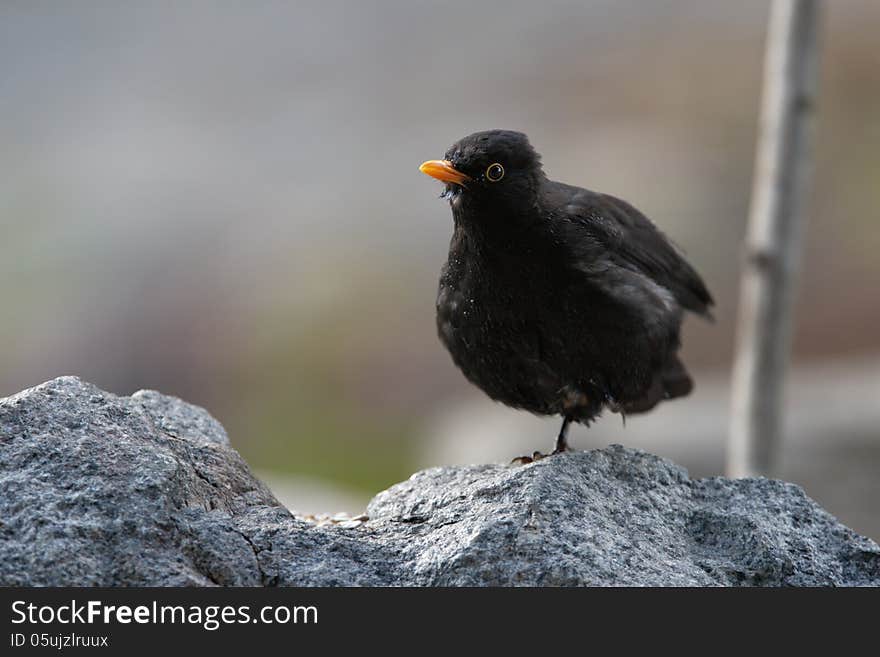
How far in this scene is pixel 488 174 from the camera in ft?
16.1

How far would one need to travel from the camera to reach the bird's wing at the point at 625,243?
5.09m

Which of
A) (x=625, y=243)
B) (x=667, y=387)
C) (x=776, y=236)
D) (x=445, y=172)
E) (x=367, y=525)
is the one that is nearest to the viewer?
(x=367, y=525)

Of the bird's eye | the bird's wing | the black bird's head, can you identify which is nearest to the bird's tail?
the bird's wing

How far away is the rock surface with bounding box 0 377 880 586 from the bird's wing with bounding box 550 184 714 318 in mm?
1081

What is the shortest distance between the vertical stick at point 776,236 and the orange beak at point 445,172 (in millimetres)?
2773

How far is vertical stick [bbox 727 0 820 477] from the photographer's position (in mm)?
6840

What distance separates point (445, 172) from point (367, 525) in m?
1.52

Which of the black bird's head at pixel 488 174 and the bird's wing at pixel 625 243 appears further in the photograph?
the bird's wing at pixel 625 243

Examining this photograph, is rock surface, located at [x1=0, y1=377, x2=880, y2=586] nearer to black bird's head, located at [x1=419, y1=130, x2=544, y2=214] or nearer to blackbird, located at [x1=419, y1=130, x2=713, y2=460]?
blackbird, located at [x1=419, y1=130, x2=713, y2=460]

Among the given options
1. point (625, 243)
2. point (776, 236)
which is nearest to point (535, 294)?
point (625, 243)

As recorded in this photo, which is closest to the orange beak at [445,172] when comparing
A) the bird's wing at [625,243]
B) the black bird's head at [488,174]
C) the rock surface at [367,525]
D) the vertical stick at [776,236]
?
the black bird's head at [488,174]

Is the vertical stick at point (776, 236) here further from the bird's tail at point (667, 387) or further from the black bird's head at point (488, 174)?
the black bird's head at point (488, 174)

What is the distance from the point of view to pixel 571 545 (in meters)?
3.69

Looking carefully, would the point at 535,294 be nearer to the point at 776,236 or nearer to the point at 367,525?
the point at 367,525
